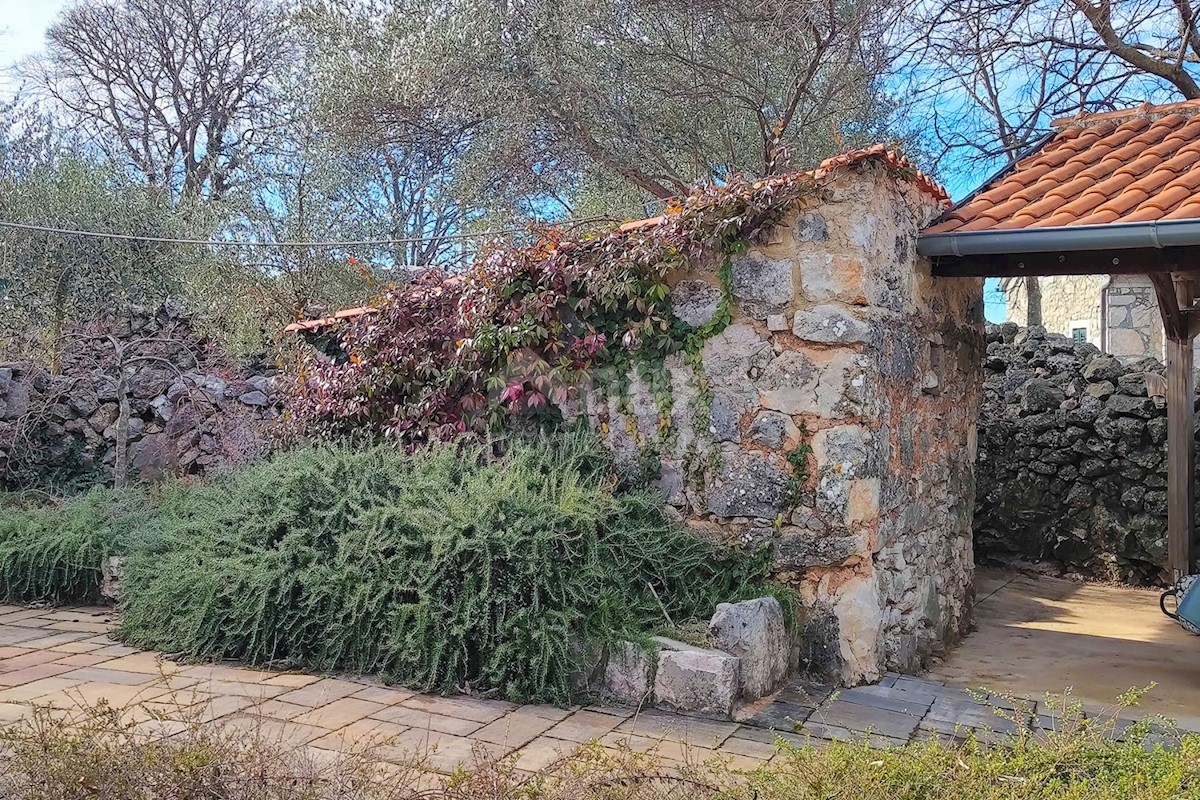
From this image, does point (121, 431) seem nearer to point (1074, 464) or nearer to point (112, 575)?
point (112, 575)

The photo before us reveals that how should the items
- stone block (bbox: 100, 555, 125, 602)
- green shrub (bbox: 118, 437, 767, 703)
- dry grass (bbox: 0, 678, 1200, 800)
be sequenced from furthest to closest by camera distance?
stone block (bbox: 100, 555, 125, 602)
green shrub (bbox: 118, 437, 767, 703)
dry grass (bbox: 0, 678, 1200, 800)

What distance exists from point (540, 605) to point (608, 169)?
716 centimetres

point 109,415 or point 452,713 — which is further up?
point 109,415

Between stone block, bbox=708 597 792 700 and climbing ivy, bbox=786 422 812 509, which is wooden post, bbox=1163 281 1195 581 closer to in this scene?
climbing ivy, bbox=786 422 812 509

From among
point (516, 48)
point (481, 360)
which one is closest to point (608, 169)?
point (516, 48)

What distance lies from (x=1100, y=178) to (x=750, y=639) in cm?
350

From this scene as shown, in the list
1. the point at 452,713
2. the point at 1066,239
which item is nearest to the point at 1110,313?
the point at 1066,239

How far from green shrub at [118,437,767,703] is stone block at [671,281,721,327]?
2.87 ft

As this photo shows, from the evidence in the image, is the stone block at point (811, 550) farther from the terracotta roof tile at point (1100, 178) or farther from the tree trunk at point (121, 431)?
the tree trunk at point (121, 431)

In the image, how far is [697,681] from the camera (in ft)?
13.3

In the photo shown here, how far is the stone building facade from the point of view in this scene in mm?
15828

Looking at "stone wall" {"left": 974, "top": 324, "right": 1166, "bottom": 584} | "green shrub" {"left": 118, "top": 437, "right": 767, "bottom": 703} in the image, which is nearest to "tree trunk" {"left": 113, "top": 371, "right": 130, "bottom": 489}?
"green shrub" {"left": 118, "top": 437, "right": 767, "bottom": 703}

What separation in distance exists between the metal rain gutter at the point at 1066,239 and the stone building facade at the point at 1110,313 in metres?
9.74

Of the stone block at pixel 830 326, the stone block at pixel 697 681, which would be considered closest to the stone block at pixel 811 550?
the stone block at pixel 697 681
